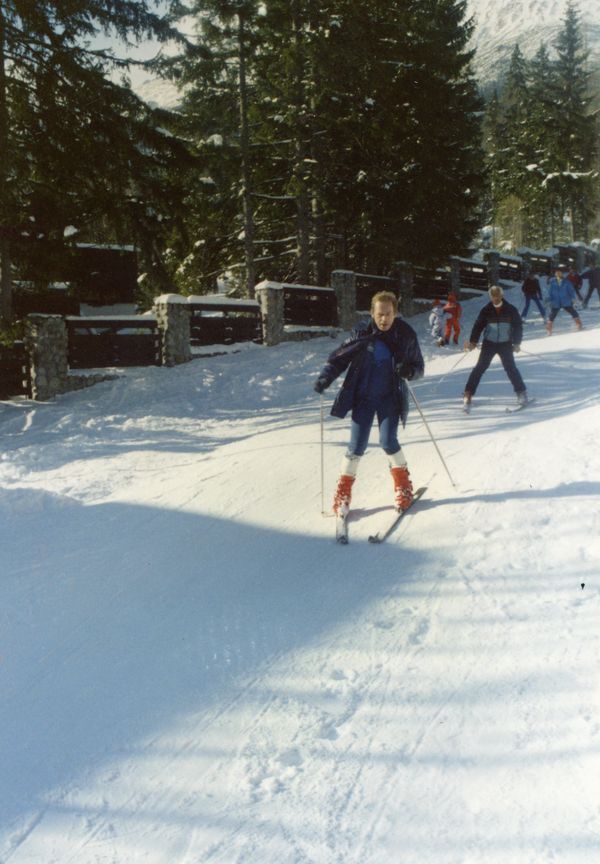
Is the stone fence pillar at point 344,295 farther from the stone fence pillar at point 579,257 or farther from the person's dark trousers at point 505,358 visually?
the stone fence pillar at point 579,257

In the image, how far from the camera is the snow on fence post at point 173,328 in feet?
51.5

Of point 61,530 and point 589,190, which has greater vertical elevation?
point 589,190

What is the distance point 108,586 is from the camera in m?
4.99

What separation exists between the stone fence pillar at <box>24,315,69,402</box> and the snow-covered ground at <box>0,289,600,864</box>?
270 inches

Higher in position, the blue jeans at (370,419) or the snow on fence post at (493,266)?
the snow on fence post at (493,266)

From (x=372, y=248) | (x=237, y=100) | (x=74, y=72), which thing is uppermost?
(x=237, y=100)

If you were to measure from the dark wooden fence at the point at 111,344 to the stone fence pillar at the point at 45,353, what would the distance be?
17.9 inches

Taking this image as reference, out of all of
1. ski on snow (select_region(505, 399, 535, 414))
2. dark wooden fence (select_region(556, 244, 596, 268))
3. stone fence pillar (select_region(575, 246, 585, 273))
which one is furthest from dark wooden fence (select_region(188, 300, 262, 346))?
stone fence pillar (select_region(575, 246, 585, 273))

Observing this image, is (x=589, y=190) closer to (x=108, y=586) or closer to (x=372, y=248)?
(x=372, y=248)

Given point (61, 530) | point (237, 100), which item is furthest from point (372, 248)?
point (61, 530)

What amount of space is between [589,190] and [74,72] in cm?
3765

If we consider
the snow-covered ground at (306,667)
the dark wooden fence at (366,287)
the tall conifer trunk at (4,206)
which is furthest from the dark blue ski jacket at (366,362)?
the dark wooden fence at (366,287)

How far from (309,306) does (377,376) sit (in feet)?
46.8

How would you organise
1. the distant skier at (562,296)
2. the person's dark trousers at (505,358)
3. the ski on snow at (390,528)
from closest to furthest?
the ski on snow at (390,528), the person's dark trousers at (505,358), the distant skier at (562,296)
